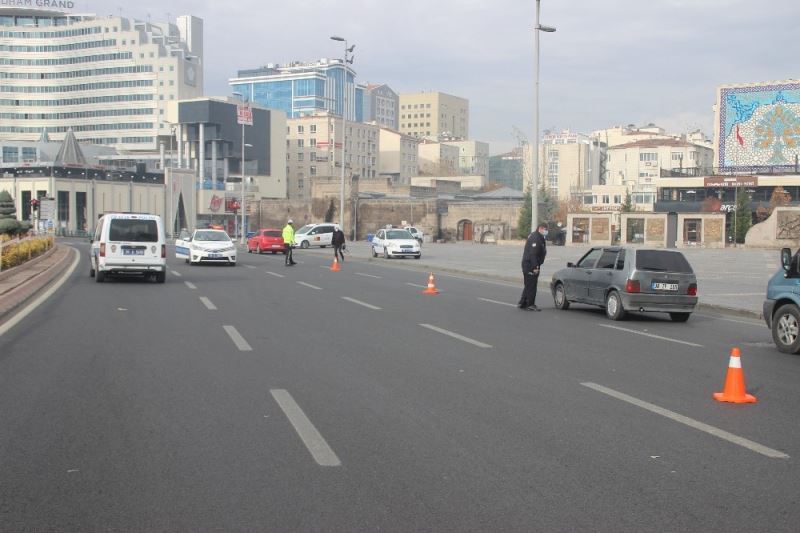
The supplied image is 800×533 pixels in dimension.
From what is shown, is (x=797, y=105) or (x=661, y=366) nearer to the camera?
(x=661, y=366)

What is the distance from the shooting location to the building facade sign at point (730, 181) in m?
84.3

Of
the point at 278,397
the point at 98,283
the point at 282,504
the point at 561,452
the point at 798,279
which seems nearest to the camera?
the point at 282,504

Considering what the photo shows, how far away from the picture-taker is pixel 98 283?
23.0 meters

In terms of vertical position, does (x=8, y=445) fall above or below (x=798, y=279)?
below

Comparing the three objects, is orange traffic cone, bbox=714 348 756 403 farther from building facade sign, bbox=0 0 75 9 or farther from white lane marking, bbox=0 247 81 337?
building facade sign, bbox=0 0 75 9

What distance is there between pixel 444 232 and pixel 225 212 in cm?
3821

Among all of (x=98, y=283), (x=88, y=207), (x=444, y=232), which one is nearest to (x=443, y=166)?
(x=444, y=232)

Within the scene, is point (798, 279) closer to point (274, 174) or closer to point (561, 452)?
point (561, 452)

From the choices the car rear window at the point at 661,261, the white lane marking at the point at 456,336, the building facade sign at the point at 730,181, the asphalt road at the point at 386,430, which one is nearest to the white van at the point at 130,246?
the asphalt road at the point at 386,430

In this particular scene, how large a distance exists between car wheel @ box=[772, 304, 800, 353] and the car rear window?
4037mm

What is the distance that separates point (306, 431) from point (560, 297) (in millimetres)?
12513

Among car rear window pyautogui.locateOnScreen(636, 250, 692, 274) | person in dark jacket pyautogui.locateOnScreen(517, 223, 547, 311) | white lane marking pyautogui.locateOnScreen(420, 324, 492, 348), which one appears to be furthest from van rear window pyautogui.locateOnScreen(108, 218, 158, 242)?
car rear window pyautogui.locateOnScreen(636, 250, 692, 274)

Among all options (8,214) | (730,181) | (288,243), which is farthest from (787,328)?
(730,181)

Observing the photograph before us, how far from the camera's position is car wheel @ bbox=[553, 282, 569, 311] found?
18.5 meters
